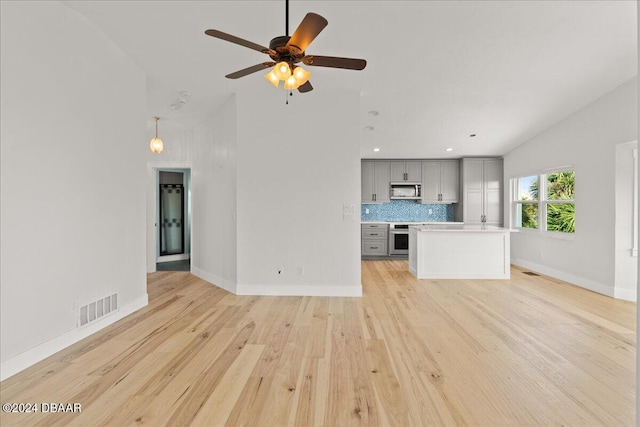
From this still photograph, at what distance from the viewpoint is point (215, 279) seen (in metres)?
4.98

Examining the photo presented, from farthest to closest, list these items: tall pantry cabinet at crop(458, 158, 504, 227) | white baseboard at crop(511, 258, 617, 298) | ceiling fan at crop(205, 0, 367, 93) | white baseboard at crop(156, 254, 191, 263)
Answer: tall pantry cabinet at crop(458, 158, 504, 227) → white baseboard at crop(156, 254, 191, 263) → white baseboard at crop(511, 258, 617, 298) → ceiling fan at crop(205, 0, 367, 93)

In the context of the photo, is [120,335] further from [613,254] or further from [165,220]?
[613,254]

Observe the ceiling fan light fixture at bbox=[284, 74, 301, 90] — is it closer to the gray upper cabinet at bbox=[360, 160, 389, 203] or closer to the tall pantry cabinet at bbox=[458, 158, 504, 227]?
the gray upper cabinet at bbox=[360, 160, 389, 203]

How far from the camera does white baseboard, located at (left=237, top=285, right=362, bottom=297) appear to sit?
14.1 feet

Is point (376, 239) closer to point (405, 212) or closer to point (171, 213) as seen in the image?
point (405, 212)

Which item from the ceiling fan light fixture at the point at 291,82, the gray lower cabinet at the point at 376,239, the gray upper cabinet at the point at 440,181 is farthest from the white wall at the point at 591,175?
the ceiling fan light fixture at the point at 291,82

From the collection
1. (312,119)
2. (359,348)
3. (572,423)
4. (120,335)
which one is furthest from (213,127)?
(572,423)

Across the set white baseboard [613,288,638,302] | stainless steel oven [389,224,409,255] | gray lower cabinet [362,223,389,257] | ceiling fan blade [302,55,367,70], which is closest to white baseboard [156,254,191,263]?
gray lower cabinet [362,223,389,257]

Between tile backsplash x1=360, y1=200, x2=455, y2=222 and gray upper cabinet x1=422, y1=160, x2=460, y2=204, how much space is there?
1.29 feet

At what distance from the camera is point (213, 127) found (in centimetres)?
511

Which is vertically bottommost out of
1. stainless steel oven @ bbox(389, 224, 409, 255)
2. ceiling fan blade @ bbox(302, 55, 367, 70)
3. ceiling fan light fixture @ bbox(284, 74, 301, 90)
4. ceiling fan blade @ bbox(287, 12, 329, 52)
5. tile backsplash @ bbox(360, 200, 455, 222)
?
stainless steel oven @ bbox(389, 224, 409, 255)

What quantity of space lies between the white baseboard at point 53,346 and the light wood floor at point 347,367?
0.07 meters

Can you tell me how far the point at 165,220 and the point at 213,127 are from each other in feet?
10.5

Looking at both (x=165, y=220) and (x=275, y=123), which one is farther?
(x=165, y=220)
